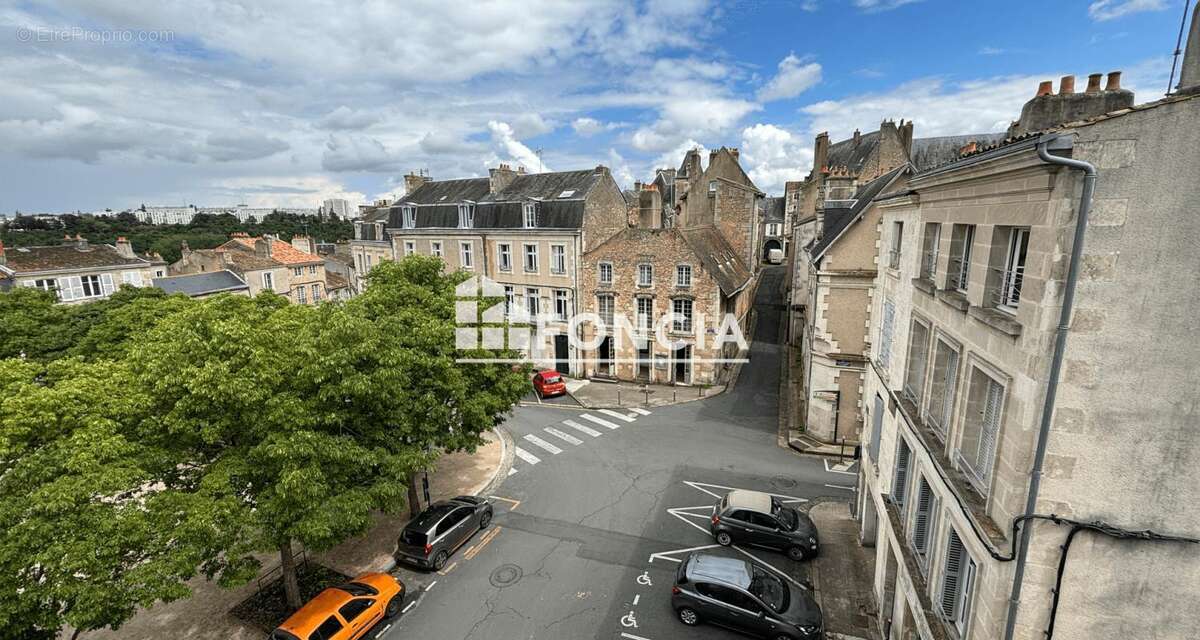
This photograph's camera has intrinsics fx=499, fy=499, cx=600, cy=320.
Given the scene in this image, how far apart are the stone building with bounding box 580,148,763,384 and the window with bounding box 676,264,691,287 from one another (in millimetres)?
53

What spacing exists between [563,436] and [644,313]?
9146 mm

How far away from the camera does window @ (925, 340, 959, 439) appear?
7.96m

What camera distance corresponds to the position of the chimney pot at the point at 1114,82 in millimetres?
7413

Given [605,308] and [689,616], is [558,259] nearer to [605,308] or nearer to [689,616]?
[605,308]

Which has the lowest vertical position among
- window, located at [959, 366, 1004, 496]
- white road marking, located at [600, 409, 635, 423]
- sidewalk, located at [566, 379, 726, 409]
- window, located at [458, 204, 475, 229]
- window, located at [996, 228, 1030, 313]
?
white road marking, located at [600, 409, 635, 423]

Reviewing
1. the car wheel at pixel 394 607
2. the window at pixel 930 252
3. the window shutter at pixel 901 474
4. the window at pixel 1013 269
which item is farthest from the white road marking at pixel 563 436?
the window at pixel 1013 269

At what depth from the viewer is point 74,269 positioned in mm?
36625

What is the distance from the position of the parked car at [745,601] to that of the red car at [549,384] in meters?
16.4

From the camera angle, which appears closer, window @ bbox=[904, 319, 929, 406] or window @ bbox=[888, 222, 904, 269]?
window @ bbox=[904, 319, 929, 406]

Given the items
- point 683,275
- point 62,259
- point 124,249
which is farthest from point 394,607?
point 124,249

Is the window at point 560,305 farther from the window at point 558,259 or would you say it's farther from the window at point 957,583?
the window at point 957,583

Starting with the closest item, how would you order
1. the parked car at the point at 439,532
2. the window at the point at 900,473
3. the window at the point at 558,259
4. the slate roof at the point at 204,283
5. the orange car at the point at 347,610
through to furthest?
the window at the point at 900,473
the orange car at the point at 347,610
the parked car at the point at 439,532
the window at the point at 558,259
the slate roof at the point at 204,283

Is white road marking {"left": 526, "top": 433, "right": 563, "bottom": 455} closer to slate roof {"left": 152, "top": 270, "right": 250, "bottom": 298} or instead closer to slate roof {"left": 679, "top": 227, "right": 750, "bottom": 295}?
slate roof {"left": 679, "top": 227, "right": 750, "bottom": 295}

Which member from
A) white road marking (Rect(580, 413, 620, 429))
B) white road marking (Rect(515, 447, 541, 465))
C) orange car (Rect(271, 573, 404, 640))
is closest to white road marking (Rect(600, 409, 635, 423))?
white road marking (Rect(580, 413, 620, 429))
